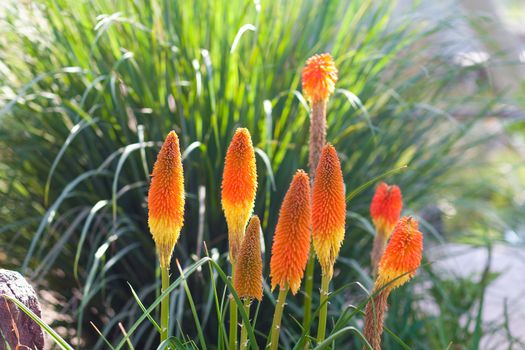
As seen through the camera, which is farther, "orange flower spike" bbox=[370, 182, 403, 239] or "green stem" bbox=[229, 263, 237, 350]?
"orange flower spike" bbox=[370, 182, 403, 239]

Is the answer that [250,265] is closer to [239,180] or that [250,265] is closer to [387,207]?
[239,180]

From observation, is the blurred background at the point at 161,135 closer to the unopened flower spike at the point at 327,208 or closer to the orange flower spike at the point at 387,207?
the orange flower spike at the point at 387,207

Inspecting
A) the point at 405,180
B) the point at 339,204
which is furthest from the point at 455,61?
the point at 339,204

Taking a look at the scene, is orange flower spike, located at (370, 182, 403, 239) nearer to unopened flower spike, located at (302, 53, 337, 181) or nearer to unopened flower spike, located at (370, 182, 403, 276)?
unopened flower spike, located at (370, 182, 403, 276)

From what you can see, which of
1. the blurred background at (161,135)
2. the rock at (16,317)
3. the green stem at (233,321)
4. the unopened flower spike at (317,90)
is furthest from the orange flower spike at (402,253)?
the blurred background at (161,135)

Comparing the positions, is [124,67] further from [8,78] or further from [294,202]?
[294,202]

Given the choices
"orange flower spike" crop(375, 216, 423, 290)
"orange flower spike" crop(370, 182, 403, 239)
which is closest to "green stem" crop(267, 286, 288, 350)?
"orange flower spike" crop(375, 216, 423, 290)

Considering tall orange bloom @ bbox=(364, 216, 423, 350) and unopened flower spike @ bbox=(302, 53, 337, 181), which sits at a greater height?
unopened flower spike @ bbox=(302, 53, 337, 181)
